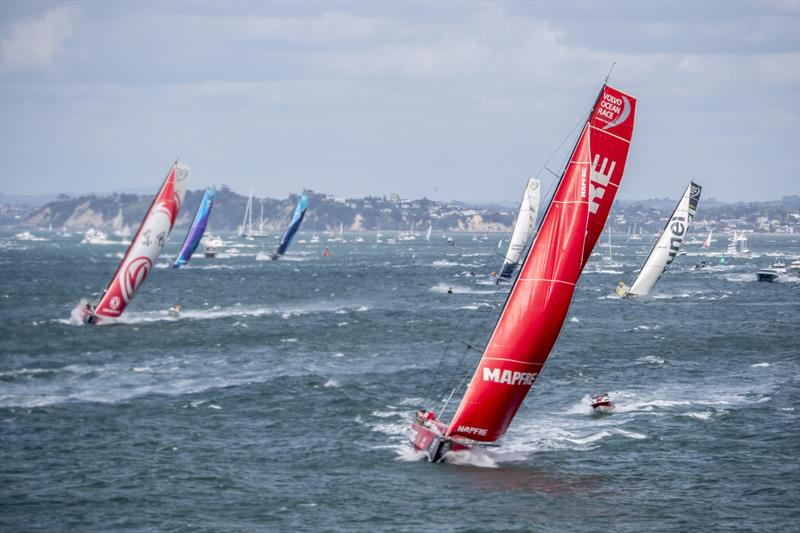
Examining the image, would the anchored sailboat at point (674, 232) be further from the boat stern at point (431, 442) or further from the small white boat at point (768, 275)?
the boat stern at point (431, 442)

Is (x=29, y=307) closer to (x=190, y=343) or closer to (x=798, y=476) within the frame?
(x=190, y=343)

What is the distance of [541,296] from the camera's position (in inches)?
1407

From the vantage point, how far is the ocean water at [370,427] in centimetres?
3234

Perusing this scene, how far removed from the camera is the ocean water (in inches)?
1273

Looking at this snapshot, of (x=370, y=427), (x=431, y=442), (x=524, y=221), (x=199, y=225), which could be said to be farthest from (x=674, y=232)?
(x=431, y=442)

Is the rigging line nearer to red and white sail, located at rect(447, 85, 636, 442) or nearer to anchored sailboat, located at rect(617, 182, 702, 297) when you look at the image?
red and white sail, located at rect(447, 85, 636, 442)

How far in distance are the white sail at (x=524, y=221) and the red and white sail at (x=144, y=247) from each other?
136 feet

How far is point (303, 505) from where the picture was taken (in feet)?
108

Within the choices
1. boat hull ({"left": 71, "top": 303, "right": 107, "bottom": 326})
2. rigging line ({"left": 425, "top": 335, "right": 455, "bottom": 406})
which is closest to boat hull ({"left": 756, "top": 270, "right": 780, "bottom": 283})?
rigging line ({"left": 425, "top": 335, "right": 455, "bottom": 406})

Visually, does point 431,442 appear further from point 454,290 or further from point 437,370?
point 454,290

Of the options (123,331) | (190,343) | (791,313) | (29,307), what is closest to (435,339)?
(190,343)

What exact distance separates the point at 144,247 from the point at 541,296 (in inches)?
1890

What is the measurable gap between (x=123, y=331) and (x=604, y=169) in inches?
1734

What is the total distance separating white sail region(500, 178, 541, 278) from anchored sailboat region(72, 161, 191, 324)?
41.4 metres
